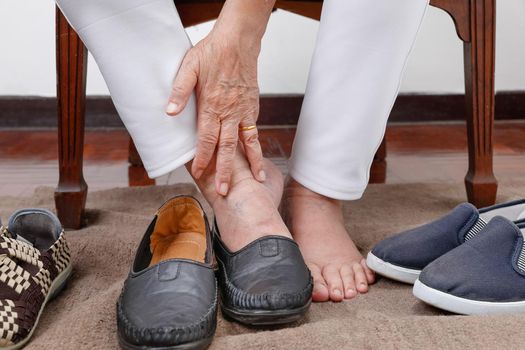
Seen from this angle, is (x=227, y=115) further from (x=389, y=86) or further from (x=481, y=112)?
(x=481, y=112)

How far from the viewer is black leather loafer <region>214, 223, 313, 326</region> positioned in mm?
627

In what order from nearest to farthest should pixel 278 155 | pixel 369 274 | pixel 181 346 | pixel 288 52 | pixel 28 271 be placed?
pixel 181 346 → pixel 28 271 → pixel 369 274 → pixel 278 155 → pixel 288 52

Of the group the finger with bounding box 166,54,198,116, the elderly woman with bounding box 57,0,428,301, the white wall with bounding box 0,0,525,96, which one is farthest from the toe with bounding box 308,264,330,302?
the white wall with bounding box 0,0,525,96

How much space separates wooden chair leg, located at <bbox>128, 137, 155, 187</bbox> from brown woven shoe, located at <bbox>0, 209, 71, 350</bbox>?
23.6 inches

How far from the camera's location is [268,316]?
625 millimetres

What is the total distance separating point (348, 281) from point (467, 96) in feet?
1.59

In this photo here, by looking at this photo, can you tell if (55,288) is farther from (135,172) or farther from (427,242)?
(135,172)

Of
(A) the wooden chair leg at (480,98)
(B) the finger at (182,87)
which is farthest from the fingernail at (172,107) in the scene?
(A) the wooden chair leg at (480,98)

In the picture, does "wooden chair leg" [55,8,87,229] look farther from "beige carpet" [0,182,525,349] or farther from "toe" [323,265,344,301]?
"toe" [323,265,344,301]

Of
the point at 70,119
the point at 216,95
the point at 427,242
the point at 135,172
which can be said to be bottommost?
the point at 135,172

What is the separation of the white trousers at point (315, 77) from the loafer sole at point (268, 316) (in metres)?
0.18

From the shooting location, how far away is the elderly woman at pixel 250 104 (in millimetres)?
706

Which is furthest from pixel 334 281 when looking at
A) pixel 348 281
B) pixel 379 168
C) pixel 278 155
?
pixel 278 155

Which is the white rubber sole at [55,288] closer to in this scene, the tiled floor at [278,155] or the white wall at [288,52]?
the tiled floor at [278,155]
